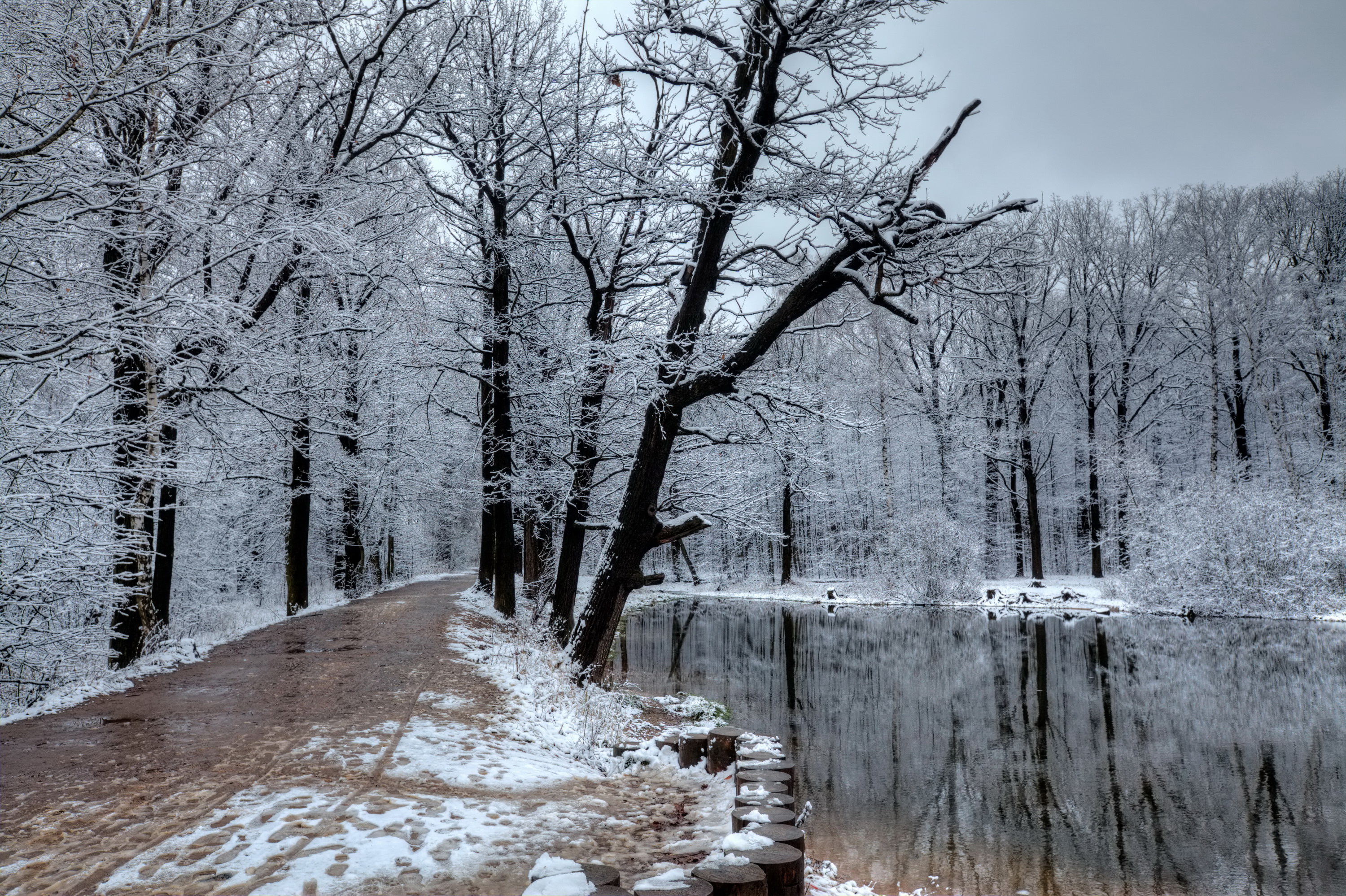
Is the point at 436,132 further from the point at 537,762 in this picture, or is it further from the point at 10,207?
the point at 537,762

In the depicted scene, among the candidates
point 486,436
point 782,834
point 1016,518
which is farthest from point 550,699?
point 1016,518

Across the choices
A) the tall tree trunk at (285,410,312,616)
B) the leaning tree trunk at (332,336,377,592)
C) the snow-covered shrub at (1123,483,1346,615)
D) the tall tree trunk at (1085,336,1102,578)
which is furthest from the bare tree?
the tall tree trunk at (1085,336,1102,578)

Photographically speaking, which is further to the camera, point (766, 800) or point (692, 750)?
Result: point (692, 750)

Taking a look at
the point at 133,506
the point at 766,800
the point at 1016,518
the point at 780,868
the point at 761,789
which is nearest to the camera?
the point at 780,868

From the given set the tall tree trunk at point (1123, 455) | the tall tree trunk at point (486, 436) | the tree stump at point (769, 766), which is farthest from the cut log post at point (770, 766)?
the tall tree trunk at point (1123, 455)

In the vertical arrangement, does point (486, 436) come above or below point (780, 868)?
above

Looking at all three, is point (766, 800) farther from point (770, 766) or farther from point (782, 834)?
point (770, 766)

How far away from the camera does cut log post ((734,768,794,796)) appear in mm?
5598

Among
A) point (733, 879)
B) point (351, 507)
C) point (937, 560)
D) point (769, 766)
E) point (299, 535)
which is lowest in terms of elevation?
point (769, 766)

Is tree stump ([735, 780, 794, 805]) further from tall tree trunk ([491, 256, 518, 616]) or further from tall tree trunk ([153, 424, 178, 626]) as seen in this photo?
tall tree trunk ([153, 424, 178, 626])

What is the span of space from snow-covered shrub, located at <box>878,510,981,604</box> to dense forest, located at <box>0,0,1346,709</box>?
183 inches

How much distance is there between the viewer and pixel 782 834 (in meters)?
4.48

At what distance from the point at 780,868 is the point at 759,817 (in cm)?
74

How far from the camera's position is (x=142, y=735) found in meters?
6.24
